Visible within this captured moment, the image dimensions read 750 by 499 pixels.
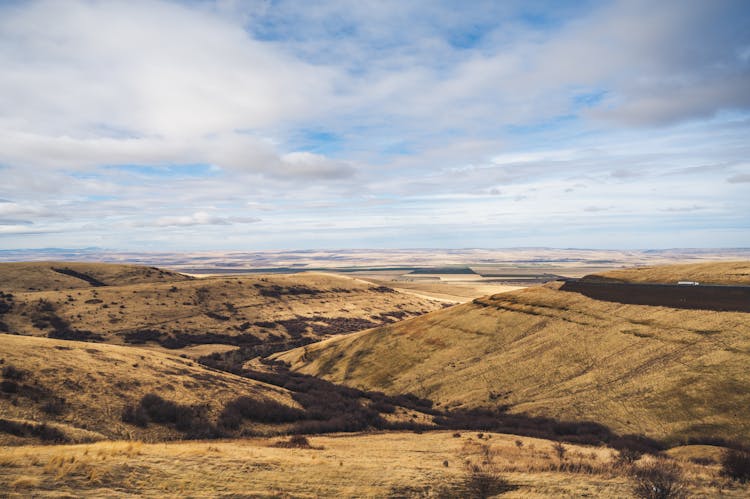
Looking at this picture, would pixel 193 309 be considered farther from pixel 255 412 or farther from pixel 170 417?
pixel 170 417

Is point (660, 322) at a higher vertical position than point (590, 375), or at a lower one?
higher

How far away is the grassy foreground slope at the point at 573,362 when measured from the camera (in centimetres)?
2969

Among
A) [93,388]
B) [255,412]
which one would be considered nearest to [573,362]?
[255,412]

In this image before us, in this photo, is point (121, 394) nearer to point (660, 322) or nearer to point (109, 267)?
point (660, 322)

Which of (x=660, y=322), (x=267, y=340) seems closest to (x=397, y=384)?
(x=660, y=322)

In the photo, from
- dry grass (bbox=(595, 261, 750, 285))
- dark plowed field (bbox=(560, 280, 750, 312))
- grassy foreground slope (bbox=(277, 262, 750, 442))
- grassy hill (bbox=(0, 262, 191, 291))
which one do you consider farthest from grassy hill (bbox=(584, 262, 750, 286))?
grassy hill (bbox=(0, 262, 191, 291))

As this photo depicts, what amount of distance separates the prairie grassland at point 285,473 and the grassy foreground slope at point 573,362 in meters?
11.3

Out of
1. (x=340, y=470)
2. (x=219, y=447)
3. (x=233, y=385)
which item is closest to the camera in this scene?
(x=340, y=470)

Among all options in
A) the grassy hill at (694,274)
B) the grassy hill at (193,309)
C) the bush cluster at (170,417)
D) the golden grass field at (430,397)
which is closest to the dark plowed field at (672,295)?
the golden grass field at (430,397)

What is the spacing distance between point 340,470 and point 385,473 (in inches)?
75.5

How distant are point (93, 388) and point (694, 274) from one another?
64040 mm

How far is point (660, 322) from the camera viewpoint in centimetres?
4112

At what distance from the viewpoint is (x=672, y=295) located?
4603 cm

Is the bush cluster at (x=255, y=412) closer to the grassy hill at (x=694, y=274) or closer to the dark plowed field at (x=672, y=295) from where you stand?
the dark plowed field at (x=672, y=295)
